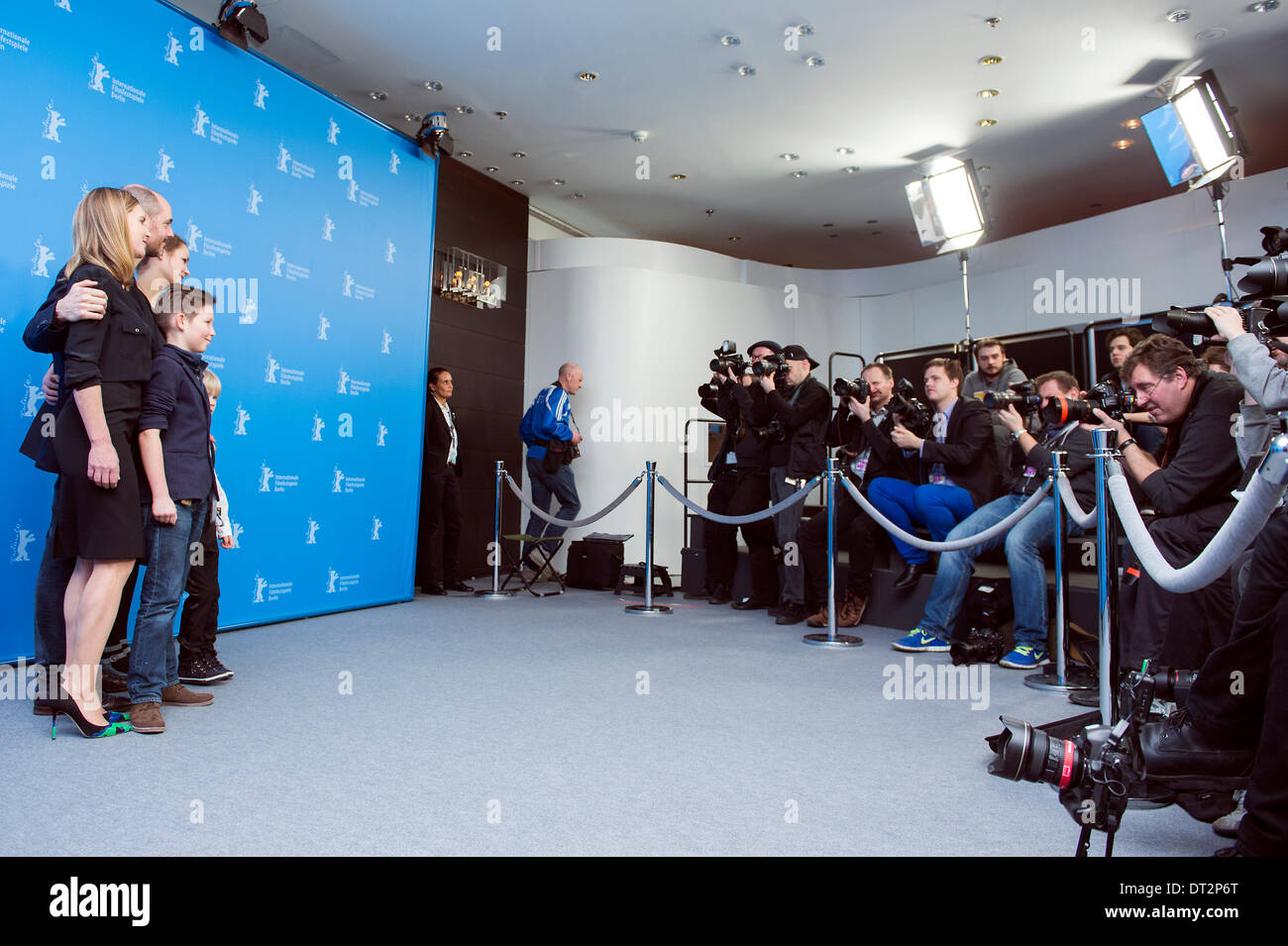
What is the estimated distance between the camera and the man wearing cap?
4.86 m

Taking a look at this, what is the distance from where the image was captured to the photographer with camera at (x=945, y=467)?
4238mm

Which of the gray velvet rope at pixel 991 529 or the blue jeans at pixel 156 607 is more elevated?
the gray velvet rope at pixel 991 529

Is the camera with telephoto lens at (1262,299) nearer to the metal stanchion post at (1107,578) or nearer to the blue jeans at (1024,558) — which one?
the metal stanchion post at (1107,578)

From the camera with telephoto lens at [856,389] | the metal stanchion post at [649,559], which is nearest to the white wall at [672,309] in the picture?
the metal stanchion post at [649,559]

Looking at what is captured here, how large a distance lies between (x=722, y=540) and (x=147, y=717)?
3.91 m

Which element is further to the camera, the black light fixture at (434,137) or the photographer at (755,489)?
the black light fixture at (434,137)

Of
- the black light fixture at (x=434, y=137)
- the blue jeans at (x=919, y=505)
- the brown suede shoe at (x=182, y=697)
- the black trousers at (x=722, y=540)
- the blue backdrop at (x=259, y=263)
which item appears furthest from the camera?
the black trousers at (x=722, y=540)

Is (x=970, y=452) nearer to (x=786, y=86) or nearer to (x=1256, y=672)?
(x=1256, y=672)

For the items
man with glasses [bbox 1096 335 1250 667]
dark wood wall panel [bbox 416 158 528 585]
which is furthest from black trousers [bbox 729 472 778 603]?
man with glasses [bbox 1096 335 1250 667]

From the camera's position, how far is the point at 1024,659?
12.1 ft

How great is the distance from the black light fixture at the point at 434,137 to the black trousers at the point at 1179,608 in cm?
472

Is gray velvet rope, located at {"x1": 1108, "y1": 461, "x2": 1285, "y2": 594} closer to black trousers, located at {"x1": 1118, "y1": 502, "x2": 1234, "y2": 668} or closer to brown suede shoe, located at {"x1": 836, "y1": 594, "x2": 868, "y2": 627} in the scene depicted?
black trousers, located at {"x1": 1118, "y1": 502, "x2": 1234, "y2": 668}

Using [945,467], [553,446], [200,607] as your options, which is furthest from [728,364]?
[200,607]

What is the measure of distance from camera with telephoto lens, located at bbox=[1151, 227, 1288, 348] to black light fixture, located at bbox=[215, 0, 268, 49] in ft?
14.1
